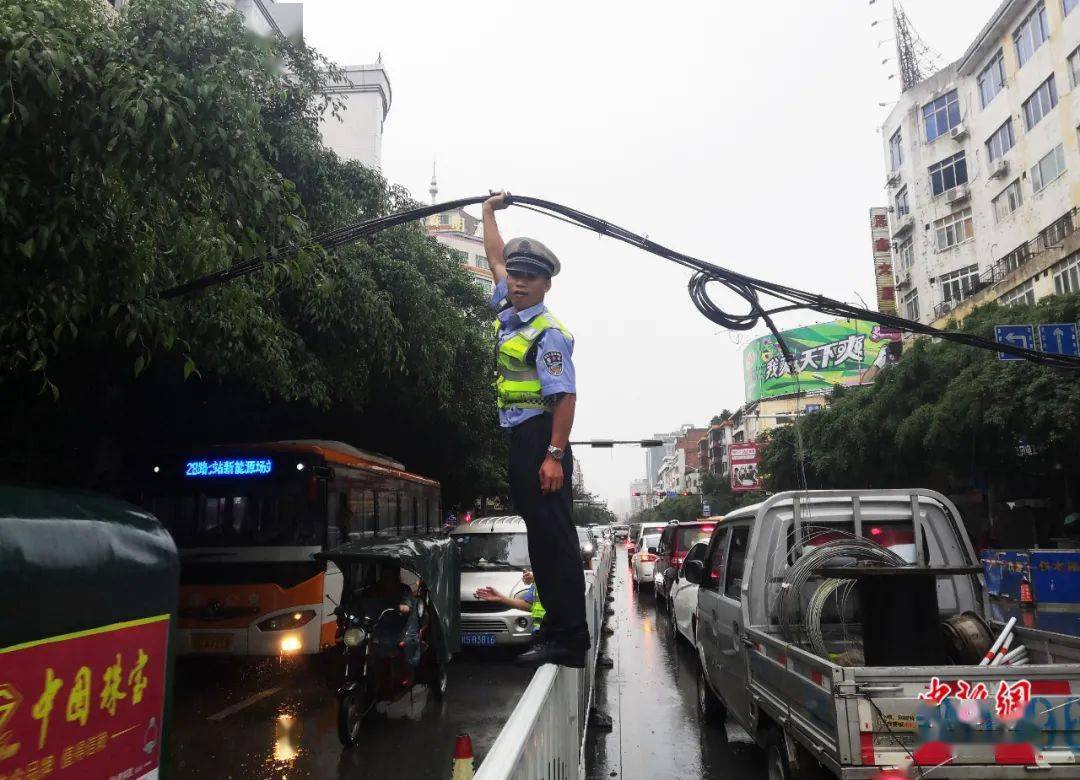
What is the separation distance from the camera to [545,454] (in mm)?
2828

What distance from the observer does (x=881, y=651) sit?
3.94 meters

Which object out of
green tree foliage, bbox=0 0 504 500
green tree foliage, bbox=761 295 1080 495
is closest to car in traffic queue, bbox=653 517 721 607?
green tree foliage, bbox=0 0 504 500

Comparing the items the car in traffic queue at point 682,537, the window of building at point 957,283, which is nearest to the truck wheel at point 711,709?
the car in traffic queue at point 682,537

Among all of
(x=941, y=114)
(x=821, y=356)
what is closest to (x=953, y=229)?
(x=941, y=114)

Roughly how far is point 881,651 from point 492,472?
21623 millimetres

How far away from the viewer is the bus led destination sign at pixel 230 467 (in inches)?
405

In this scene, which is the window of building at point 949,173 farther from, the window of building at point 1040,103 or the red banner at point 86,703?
the red banner at point 86,703

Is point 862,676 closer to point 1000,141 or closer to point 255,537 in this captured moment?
point 255,537

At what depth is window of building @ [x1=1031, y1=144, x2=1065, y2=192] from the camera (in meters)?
25.2

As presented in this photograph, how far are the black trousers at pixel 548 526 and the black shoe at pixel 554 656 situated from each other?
36 mm

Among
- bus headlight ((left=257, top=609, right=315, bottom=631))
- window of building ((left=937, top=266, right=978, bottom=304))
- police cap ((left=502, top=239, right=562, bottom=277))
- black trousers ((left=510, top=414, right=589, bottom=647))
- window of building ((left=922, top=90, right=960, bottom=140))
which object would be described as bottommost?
bus headlight ((left=257, top=609, right=315, bottom=631))

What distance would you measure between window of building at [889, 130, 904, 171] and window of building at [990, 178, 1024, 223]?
28.3 ft

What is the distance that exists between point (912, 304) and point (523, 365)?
39365 mm

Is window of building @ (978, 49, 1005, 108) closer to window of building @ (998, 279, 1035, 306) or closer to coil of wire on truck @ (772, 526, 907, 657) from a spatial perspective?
window of building @ (998, 279, 1035, 306)
